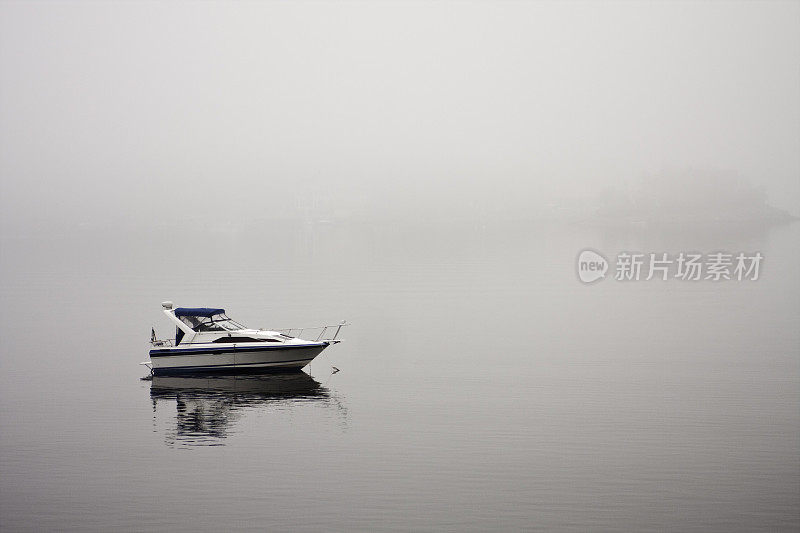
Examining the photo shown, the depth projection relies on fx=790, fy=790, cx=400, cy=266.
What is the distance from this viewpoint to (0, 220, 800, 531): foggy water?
117ft

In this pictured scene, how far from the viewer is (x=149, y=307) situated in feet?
376

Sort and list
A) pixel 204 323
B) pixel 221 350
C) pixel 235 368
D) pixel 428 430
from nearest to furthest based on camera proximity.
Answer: pixel 428 430
pixel 221 350
pixel 235 368
pixel 204 323

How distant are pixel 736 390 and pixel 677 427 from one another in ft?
39.9

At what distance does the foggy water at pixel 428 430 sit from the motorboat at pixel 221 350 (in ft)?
4.88

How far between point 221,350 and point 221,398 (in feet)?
20.1

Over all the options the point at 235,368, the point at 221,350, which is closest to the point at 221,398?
the point at 235,368

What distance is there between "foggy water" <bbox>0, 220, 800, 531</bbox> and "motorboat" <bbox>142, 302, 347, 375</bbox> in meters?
1.49

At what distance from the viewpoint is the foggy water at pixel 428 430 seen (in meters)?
35.6

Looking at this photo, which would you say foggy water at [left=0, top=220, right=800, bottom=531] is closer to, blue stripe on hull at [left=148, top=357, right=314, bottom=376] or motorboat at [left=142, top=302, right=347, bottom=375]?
blue stripe on hull at [left=148, top=357, right=314, bottom=376]

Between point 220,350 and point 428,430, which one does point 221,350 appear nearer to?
point 220,350

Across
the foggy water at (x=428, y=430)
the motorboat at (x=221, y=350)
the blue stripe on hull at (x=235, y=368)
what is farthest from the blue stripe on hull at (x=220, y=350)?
the foggy water at (x=428, y=430)

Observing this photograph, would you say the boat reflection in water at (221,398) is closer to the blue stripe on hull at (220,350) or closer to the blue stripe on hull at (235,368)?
the blue stripe on hull at (235,368)

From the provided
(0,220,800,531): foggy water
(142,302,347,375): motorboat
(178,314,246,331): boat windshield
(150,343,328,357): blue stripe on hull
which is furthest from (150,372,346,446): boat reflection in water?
(178,314,246,331): boat windshield

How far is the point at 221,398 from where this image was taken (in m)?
57.2
